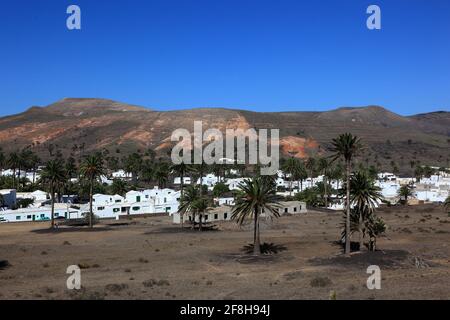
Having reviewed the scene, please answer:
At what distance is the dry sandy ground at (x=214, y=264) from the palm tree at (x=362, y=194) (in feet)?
14.3

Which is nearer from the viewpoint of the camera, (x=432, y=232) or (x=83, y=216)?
(x=432, y=232)

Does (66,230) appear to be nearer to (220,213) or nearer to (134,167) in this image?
(220,213)

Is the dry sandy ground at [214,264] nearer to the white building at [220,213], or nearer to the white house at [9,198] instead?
the white building at [220,213]

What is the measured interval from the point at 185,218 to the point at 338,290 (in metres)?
50.0

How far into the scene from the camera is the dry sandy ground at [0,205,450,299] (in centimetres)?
2995

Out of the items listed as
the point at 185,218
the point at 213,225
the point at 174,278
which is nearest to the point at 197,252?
the point at 174,278

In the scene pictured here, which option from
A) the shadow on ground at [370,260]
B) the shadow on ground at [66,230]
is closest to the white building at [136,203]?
the shadow on ground at [66,230]

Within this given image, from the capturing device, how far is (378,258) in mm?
42125

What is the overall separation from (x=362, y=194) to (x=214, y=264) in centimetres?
1486

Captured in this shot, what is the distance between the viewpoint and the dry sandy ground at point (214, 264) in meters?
30.0

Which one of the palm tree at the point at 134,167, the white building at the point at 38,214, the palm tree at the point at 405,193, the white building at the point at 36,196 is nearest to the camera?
the white building at the point at 38,214

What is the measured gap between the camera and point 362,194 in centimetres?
4547
